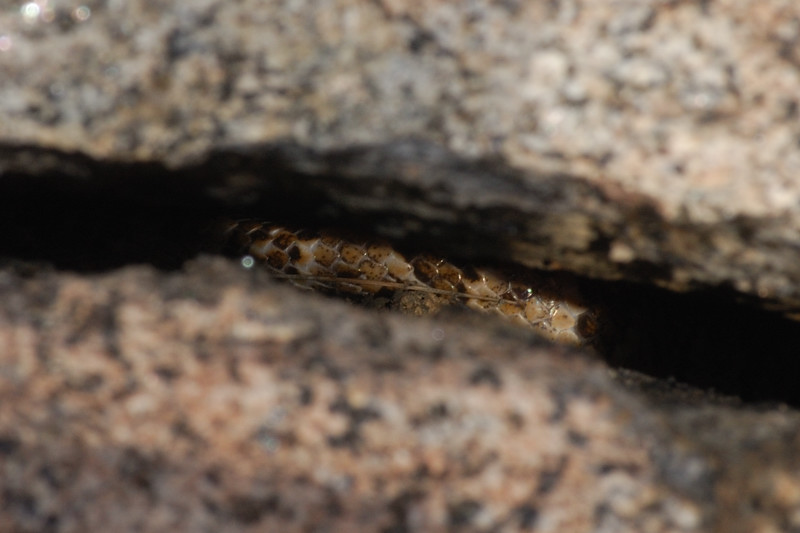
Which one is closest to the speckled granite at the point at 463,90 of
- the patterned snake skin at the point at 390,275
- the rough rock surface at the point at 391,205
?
the rough rock surface at the point at 391,205

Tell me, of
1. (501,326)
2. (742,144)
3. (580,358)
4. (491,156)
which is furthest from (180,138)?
(742,144)

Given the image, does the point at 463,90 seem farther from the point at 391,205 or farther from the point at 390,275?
the point at 390,275

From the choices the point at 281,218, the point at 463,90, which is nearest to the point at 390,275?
the point at 281,218

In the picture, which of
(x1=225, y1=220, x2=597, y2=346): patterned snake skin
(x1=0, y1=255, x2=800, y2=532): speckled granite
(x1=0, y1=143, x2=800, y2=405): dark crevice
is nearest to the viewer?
(x1=0, y1=255, x2=800, y2=532): speckled granite

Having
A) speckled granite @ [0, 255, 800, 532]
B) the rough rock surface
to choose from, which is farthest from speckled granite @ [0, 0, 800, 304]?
speckled granite @ [0, 255, 800, 532]

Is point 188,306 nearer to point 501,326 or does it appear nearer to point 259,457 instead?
point 259,457

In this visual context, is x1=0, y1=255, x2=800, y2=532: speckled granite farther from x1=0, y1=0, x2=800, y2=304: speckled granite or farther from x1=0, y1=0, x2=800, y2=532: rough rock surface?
x1=0, y1=0, x2=800, y2=304: speckled granite
